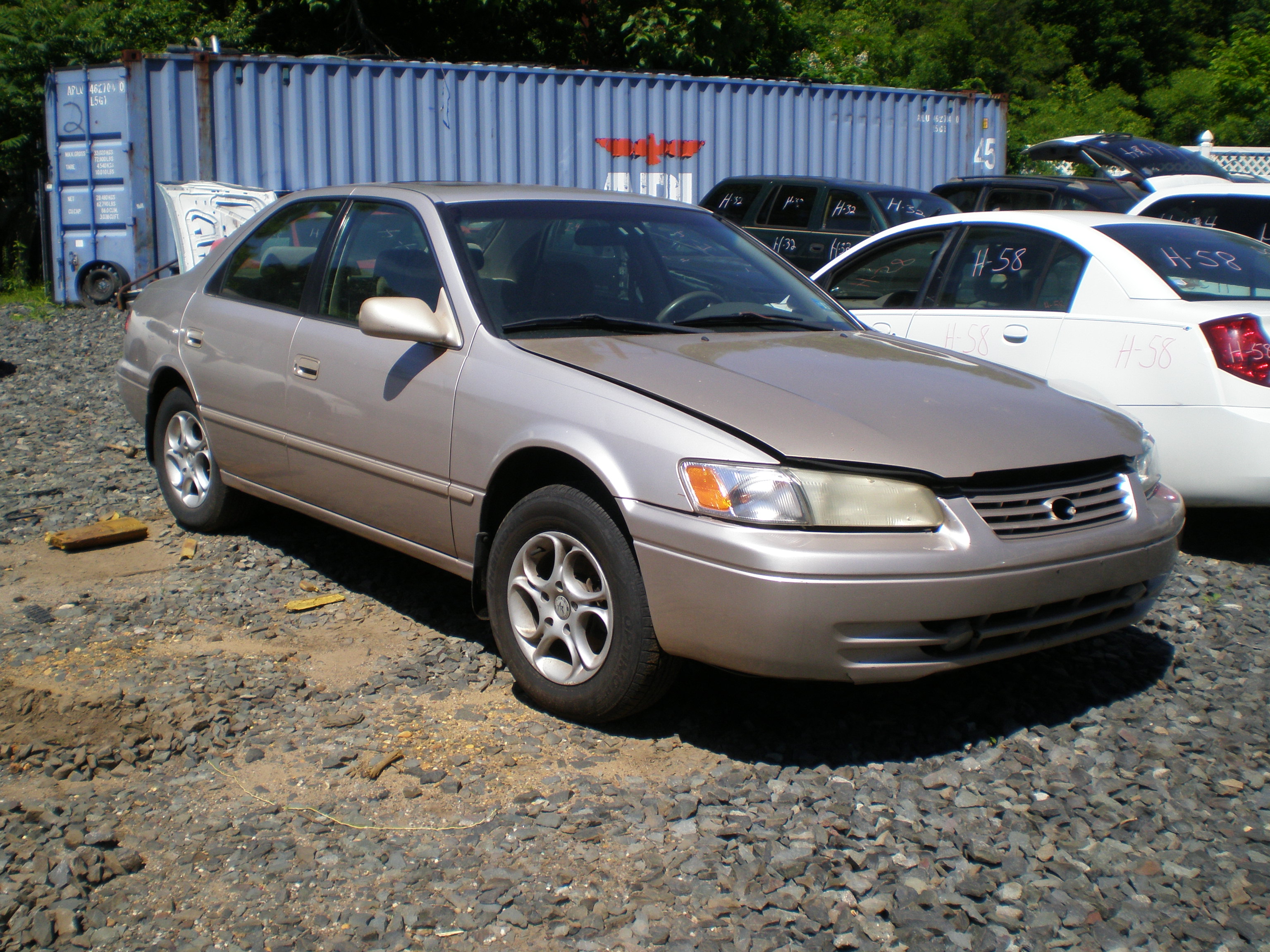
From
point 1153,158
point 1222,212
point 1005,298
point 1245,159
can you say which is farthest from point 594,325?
point 1245,159

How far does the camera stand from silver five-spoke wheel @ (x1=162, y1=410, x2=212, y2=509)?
5.13 metres

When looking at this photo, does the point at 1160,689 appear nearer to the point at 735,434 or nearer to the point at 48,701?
the point at 735,434

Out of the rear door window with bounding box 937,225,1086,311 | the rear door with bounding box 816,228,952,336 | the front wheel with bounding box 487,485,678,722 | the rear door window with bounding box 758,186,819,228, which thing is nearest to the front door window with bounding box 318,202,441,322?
the front wheel with bounding box 487,485,678,722

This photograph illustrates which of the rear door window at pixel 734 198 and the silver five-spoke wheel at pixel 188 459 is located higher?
the rear door window at pixel 734 198

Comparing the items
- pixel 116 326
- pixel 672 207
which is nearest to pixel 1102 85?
pixel 116 326

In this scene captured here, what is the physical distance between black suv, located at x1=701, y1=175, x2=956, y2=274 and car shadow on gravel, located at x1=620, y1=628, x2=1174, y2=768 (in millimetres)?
8151

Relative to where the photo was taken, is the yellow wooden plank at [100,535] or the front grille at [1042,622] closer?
the front grille at [1042,622]

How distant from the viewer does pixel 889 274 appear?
6.15 metres

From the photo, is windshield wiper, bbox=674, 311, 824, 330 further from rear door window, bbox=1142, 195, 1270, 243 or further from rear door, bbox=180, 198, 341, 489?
rear door window, bbox=1142, 195, 1270, 243

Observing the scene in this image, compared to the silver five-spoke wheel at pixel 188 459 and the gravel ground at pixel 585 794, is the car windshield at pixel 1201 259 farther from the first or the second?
the silver five-spoke wheel at pixel 188 459

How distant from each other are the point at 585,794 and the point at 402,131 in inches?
499

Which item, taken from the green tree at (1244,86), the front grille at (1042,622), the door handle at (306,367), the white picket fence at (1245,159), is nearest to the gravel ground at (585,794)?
the front grille at (1042,622)

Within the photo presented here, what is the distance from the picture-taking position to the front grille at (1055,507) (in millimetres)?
3029

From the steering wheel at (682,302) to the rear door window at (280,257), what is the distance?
4.72 ft
